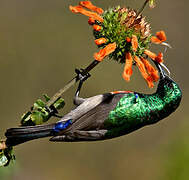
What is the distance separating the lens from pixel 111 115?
3.73 m

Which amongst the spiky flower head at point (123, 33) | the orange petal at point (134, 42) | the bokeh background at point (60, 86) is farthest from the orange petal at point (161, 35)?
the bokeh background at point (60, 86)

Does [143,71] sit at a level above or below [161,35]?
below

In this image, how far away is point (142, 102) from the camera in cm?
386

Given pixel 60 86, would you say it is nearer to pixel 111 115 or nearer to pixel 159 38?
pixel 111 115

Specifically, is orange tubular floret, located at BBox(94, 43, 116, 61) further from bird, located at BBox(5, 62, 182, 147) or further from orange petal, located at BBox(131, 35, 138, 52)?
bird, located at BBox(5, 62, 182, 147)

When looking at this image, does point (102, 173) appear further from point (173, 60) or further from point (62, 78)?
point (173, 60)

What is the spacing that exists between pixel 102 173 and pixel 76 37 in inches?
111

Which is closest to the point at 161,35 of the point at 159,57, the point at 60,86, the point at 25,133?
the point at 159,57

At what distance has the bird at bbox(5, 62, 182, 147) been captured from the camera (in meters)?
3.60

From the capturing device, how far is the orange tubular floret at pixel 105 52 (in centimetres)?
312

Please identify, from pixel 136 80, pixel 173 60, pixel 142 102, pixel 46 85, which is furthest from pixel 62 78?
pixel 142 102

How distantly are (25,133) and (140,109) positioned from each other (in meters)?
1.12

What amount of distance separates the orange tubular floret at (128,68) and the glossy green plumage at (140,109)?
0.51 meters

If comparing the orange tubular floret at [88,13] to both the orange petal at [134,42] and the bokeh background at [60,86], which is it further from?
the bokeh background at [60,86]
